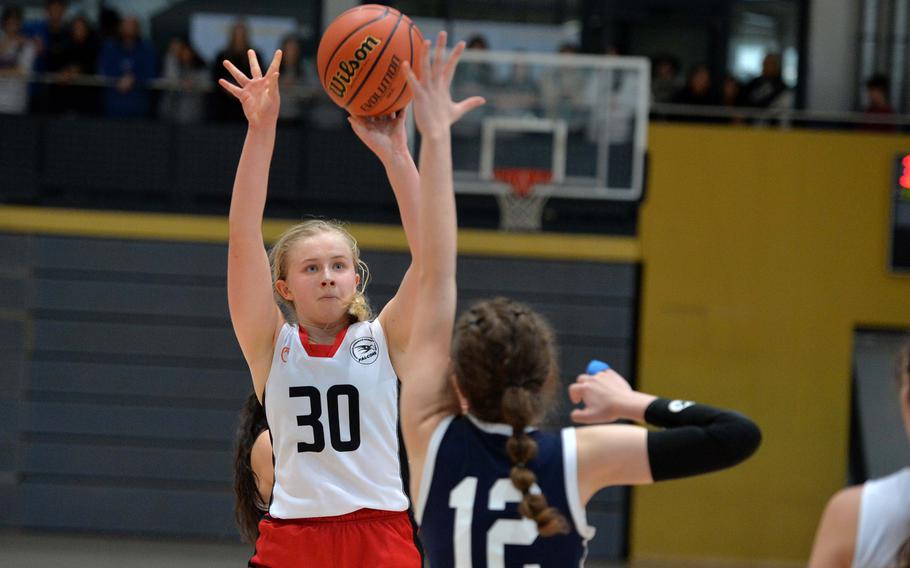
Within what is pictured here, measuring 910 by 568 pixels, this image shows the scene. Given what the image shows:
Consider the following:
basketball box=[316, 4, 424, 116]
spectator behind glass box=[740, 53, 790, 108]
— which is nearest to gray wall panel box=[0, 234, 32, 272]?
spectator behind glass box=[740, 53, 790, 108]

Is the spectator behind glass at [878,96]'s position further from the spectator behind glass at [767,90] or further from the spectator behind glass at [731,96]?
the spectator behind glass at [731,96]

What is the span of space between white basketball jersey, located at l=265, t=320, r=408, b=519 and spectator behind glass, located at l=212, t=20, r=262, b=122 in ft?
26.2

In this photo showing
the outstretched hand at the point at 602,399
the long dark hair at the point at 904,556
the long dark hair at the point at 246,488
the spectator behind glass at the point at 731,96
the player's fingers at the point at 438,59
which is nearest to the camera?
the long dark hair at the point at 904,556

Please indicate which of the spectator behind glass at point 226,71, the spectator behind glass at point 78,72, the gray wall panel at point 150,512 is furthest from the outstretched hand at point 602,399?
the spectator behind glass at point 78,72

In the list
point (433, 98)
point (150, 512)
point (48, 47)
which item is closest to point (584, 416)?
point (433, 98)

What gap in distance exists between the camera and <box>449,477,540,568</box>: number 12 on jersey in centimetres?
225

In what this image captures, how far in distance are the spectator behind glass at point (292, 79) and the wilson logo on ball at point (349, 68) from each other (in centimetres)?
690

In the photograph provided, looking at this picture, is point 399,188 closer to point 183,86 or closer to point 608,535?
point 608,535

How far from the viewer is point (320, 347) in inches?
131

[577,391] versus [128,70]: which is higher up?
[128,70]

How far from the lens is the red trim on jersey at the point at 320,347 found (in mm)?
3303

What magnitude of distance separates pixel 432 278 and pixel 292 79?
9.22 meters

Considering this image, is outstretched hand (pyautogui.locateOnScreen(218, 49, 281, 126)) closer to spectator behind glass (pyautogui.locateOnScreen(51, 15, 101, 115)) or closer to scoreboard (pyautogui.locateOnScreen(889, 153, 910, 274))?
spectator behind glass (pyautogui.locateOnScreen(51, 15, 101, 115))

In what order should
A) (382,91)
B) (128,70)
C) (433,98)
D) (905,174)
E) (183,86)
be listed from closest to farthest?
(433,98)
(382,91)
(905,174)
(183,86)
(128,70)
